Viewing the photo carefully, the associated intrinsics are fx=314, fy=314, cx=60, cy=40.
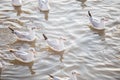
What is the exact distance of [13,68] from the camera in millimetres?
9617

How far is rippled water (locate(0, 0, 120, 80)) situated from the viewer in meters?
9.52

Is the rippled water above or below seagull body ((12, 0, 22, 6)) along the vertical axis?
below

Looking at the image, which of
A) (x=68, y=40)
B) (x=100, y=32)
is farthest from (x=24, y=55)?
(x=100, y=32)

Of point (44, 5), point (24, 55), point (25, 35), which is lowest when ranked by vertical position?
point (24, 55)

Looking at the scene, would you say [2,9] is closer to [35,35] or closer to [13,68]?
[35,35]

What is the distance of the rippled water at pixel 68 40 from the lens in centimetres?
952

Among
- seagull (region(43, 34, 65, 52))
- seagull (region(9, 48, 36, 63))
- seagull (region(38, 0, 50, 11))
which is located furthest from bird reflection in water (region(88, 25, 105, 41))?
seagull (region(9, 48, 36, 63))

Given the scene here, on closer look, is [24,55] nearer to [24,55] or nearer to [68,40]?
[24,55]

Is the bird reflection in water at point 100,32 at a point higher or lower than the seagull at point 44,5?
lower

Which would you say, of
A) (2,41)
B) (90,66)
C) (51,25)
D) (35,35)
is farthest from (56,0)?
(90,66)

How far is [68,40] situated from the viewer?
11.0 meters

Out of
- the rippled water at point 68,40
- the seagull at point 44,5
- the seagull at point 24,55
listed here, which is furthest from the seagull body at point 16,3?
the seagull at point 24,55

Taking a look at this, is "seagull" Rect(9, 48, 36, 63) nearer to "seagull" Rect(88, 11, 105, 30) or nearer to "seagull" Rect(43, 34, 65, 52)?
"seagull" Rect(43, 34, 65, 52)

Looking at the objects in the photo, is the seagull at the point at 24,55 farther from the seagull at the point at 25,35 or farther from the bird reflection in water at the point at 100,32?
the bird reflection in water at the point at 100,32
